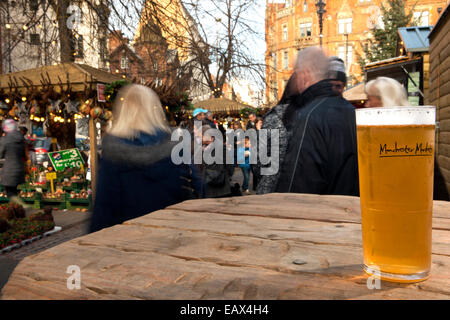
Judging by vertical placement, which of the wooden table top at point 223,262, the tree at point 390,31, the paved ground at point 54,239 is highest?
the tree at point 390,31

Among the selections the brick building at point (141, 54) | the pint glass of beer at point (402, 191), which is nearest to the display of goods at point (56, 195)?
the brick building at point (141, 54)

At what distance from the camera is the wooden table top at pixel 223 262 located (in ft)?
1.83

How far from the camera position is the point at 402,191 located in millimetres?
597

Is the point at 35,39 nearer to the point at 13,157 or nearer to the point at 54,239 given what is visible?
the point at 13,157

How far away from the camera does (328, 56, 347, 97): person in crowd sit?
2520 millimetres

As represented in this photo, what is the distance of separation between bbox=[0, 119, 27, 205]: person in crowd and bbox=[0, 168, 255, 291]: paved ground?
2.75 ft

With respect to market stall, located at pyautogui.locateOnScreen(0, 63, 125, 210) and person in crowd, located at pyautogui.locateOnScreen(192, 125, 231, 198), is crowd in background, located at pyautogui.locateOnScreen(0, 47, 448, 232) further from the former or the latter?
market stall, located at pyautogui.locateOnScreen(0, 63, 125, 210)

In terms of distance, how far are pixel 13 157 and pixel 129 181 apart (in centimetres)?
527

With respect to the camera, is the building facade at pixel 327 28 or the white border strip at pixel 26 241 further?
the building facade at pixel 327 28

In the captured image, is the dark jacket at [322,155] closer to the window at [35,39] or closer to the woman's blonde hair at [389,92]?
the woman's blonde hair at [389,92]

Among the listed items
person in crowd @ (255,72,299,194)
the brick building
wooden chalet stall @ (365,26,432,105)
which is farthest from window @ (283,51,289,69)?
person in crowd @ (255,72,299,194)

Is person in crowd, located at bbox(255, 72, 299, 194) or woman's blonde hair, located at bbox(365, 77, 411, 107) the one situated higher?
woman's blonde hair, located at bbox(365, 77, 411, 107)

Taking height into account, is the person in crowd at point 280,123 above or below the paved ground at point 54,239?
above
